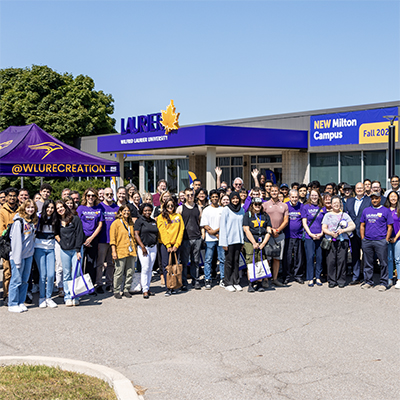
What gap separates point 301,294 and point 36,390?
568 cm

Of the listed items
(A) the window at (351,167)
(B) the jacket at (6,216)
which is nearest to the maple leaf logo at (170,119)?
(A) the window at (351,167)

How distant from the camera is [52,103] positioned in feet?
134

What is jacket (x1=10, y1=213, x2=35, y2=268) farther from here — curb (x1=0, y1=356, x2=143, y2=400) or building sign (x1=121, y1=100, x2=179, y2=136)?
building sign (x1=121, y1=100, x2=179, y2=136)

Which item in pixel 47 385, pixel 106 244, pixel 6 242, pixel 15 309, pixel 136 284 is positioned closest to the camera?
pixel 47 385

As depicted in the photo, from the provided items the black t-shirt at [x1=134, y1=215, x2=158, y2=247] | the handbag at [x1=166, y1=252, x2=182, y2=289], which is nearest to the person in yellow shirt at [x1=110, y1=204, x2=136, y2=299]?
the black t-shirt at [x1=134, y1=215, x2=158, y2=247]

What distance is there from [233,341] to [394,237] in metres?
4.82

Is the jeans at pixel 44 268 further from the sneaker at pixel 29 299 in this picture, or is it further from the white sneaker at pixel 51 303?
the sneaker at pixel 29 299

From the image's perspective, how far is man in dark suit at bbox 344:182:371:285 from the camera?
10430 millimetres

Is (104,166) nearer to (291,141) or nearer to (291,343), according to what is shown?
(291,343)

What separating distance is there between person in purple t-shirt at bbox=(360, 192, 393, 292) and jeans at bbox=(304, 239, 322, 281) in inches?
→ 34.4

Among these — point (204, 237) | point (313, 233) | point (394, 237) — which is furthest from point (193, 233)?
point (394, 237)

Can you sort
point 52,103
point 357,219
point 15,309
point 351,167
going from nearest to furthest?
point 15,309 → point 357,219 → point 351,167 → point 52,103

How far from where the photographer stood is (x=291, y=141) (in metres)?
21.9

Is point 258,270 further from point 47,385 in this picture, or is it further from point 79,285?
point 47,385
